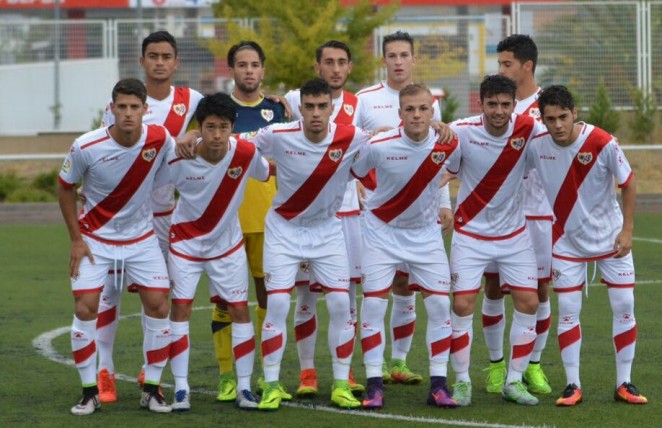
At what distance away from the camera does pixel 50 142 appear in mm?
25797

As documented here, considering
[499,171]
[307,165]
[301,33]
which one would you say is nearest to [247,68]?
[307,165]

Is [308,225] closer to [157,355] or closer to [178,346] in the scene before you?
[178,346]

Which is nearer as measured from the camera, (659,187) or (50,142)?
(659,187)

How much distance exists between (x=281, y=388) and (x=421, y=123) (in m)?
1.89

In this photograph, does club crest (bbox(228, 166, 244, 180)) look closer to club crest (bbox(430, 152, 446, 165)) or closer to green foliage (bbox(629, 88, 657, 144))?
club crest (bbox(430, 152, 446, 165))

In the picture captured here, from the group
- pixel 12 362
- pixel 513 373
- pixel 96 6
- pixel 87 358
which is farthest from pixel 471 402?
pixel 96 6

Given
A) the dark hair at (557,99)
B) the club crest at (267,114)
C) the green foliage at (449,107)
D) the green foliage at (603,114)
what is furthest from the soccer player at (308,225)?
the green foliage at (603,114)

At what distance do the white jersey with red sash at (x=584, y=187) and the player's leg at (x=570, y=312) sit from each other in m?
0.08

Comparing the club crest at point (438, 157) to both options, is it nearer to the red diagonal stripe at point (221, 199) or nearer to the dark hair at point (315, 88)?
the dark hair at point (315, 88)

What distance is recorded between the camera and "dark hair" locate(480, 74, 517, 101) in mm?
8273

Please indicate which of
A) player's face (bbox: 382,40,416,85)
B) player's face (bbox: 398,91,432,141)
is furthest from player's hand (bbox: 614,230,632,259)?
player's face (bbox: 382,40,416,85)

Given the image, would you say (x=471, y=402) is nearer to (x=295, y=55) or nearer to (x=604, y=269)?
(x=604, y=269)

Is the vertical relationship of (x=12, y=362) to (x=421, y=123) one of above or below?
below

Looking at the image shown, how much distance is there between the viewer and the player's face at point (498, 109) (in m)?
8.30
